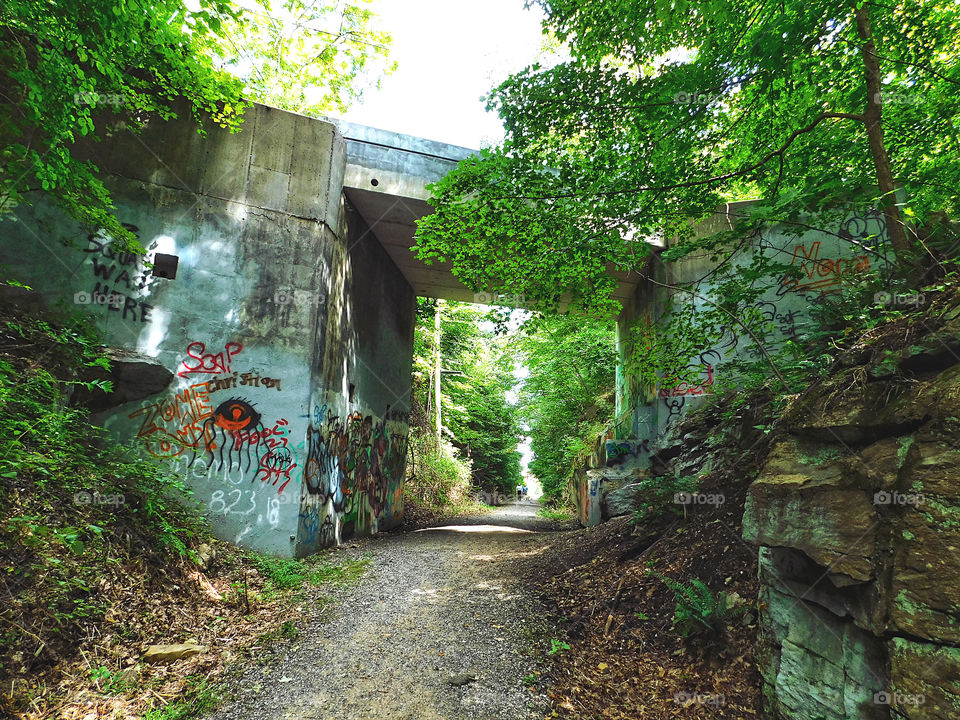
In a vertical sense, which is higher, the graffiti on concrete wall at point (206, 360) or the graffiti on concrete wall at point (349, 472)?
the graffiti on concrete wall at point (206, 360)

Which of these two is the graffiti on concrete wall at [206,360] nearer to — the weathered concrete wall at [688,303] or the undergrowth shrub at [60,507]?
the undergrowth shrub at [60,507]

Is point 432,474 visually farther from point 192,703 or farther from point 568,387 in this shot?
point 192,703

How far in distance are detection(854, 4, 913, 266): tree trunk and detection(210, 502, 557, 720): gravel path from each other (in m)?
5.53

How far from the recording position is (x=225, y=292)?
7555 millimetres

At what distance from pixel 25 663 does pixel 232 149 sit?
24.0 feet

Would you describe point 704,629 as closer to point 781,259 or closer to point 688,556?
point 688,556

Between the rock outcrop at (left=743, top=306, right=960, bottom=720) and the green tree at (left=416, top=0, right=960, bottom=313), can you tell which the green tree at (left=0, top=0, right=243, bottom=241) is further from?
the rock outcrop at (left=743, top=306, right=960, bottom=720)

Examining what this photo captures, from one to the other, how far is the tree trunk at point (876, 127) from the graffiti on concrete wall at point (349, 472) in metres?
7.99

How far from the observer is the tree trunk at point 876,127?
4527 millimetres

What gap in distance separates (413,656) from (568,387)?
17.1 metres

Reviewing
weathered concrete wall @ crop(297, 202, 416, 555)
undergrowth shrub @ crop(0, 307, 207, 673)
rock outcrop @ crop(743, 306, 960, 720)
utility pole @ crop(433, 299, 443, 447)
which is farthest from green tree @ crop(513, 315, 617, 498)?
undergrowth shrub @ crop(0, 307, 207, 673)

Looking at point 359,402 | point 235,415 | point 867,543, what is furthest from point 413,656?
point 359,402

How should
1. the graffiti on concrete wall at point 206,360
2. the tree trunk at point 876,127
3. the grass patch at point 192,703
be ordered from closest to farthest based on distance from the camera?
the grass patch at point 192,703, the tree trunk at point 876,127, the graffiti on concrete wall at point 206,360

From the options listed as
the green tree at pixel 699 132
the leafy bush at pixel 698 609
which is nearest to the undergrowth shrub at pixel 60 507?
the green tree at pixel 699 132
